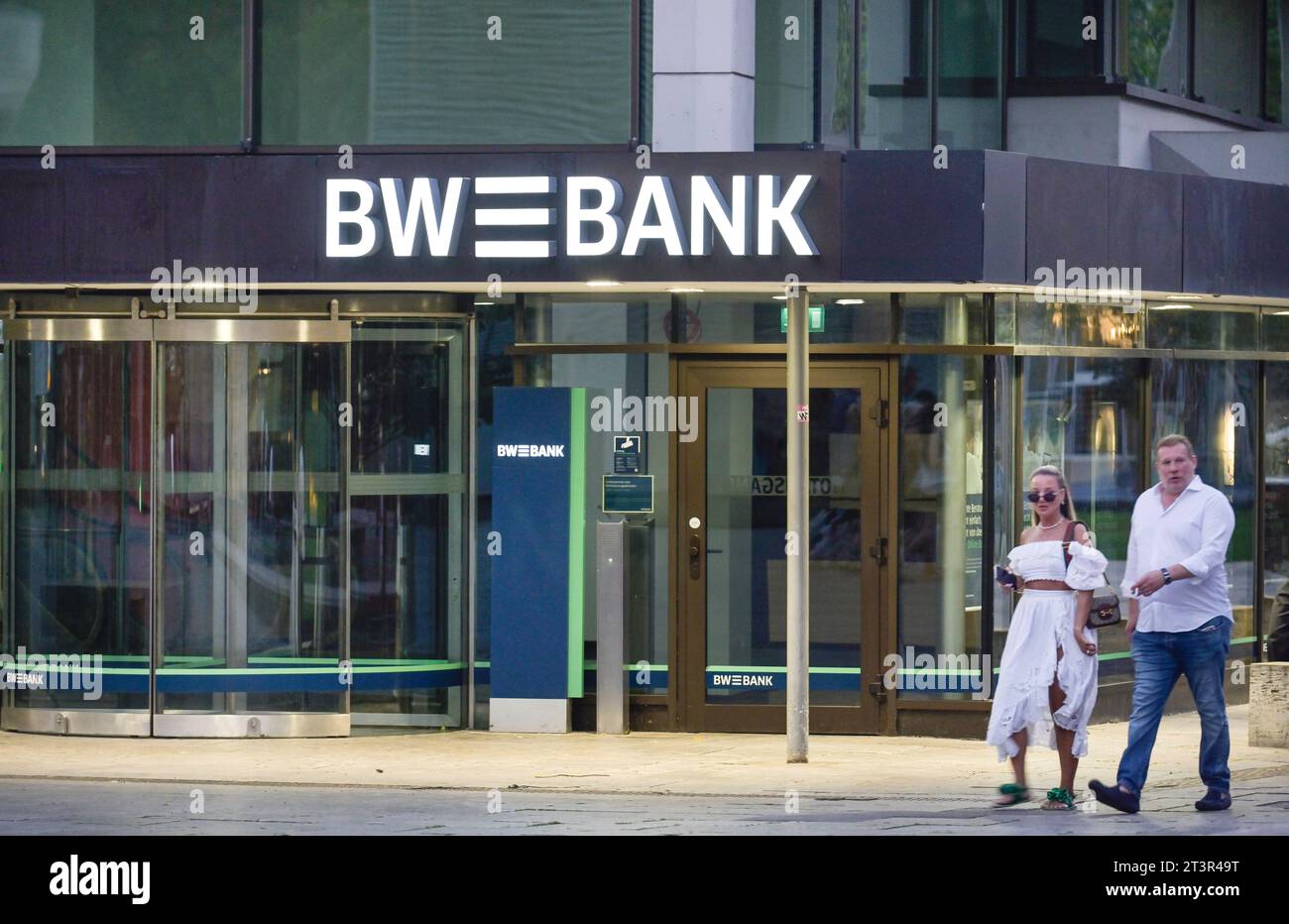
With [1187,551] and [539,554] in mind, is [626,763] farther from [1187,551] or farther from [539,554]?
[1187,551]

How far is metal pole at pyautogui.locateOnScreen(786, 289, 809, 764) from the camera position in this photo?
12.8 metres

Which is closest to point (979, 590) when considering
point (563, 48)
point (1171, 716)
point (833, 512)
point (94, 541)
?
point (833, 512)

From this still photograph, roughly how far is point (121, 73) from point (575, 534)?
4.55m

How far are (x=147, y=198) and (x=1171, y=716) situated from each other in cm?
833

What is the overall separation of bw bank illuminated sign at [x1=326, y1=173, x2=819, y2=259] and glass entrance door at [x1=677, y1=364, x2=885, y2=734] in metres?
1.33

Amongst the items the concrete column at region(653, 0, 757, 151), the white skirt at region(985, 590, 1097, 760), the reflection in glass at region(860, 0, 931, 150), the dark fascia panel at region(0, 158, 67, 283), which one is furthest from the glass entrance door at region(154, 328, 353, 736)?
the white skirt at region(985, 590, 1097, 760)

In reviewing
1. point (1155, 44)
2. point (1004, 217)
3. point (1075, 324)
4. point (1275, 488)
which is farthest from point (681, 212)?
point (1275, 488)

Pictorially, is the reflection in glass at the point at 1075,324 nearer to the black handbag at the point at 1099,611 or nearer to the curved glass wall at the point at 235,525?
the black handbag at the point at 1099,611

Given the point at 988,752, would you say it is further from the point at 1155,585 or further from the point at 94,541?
the point at 94,541

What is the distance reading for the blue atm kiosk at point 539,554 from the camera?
559 inches

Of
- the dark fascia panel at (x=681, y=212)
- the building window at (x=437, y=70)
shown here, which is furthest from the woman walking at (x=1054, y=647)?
the building window at (x=437, y=70)

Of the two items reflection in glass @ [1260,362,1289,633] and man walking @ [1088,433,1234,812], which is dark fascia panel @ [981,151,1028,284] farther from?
reflection in glass @ [1260,362,1289,633]

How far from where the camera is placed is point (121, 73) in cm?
1445

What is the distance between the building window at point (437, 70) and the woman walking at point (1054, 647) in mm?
4763
